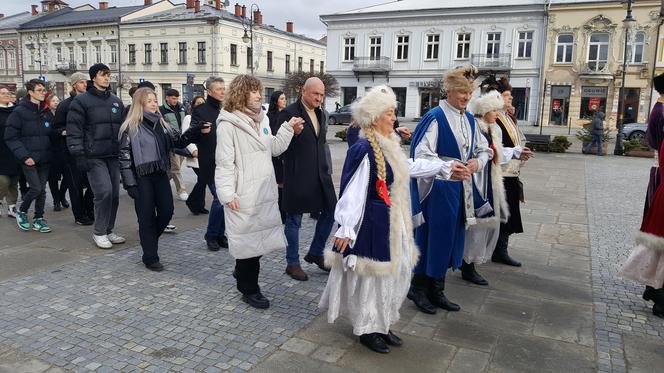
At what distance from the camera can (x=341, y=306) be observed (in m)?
3.60

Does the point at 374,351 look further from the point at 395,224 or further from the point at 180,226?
the point at 180,226

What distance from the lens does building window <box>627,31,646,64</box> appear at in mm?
33784

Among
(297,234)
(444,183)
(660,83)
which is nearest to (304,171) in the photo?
(297,234)

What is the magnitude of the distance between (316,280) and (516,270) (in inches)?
84.2

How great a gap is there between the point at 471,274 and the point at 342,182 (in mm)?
2265

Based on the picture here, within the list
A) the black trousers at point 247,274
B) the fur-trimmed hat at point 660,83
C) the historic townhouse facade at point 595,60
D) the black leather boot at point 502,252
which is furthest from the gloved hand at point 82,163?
the historic townhouse facade at point 595,60

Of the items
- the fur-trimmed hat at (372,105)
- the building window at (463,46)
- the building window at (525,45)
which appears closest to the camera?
the fur-trimmed hat at (372,105)

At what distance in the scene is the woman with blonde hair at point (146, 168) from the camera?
16.6ft

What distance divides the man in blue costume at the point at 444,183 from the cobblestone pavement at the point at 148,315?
1.08 meters

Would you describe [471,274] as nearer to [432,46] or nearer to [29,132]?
[29,132]

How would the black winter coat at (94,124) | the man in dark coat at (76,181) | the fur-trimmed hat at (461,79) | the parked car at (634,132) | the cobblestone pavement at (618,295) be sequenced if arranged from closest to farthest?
the cobblestone pavement at (618,295)
the fur-trimmed hat at (461,79)
the black winter coat at (94,124)
the man in dark coat at (76,181)
the parked car at (634,132)

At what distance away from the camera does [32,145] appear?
6.58 metres

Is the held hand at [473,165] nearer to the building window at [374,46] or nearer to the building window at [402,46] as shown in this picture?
the building window at [402,46]

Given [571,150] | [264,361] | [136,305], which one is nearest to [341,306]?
[264,361]
